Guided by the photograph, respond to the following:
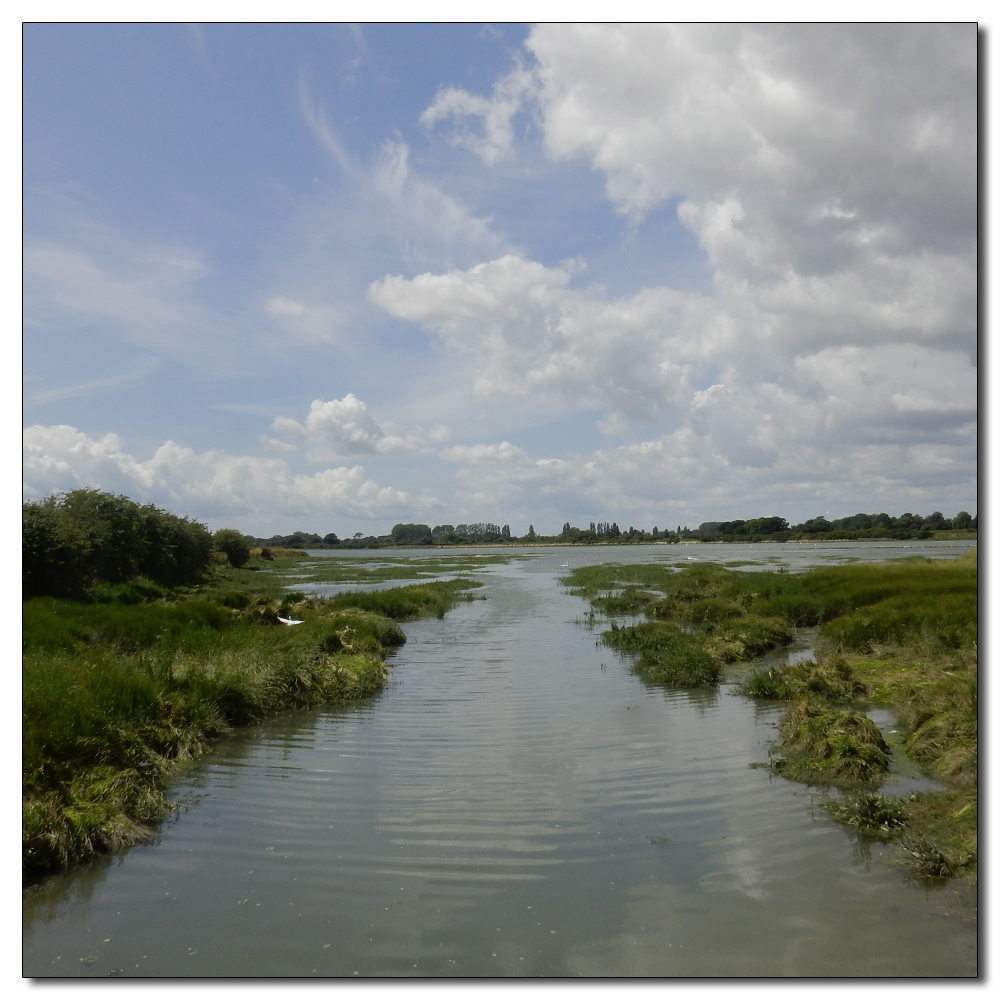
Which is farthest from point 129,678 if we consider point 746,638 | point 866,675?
point 746,638

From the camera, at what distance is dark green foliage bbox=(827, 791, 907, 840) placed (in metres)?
9.35

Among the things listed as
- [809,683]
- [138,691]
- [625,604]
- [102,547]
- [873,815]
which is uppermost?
[102,547]

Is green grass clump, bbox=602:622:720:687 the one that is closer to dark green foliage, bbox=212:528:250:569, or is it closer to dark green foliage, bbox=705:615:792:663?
dark green foliage, bbox=705:615:792:663

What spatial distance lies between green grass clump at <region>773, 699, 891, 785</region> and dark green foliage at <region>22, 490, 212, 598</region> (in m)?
21.0

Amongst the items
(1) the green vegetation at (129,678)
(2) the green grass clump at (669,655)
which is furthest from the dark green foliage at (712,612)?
(1) the green vegetation at (129,678)

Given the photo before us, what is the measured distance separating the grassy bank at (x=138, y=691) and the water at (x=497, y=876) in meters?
0.63

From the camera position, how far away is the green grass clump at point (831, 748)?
38.2 feet

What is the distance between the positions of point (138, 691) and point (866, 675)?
1776cm

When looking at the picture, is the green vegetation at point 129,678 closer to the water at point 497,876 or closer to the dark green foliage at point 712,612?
the water at point 497,876

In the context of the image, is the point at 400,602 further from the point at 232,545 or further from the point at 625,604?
the point at 232,545

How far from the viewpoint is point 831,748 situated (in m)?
12.5

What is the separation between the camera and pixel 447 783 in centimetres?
1206

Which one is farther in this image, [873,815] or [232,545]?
[232,545]
